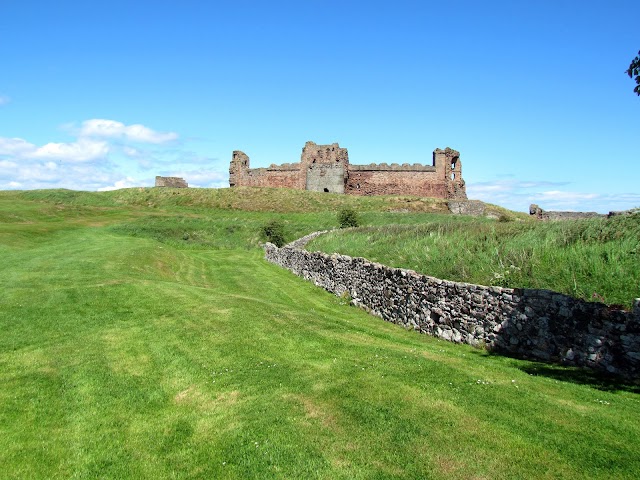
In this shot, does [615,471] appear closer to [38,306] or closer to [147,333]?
[147,333]

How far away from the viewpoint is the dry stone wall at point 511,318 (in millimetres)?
9414

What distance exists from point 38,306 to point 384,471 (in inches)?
462

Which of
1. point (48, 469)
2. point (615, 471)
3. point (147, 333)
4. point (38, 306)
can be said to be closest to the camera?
point (615, 471)

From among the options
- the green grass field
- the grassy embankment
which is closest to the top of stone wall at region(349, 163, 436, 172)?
the grassy embankment

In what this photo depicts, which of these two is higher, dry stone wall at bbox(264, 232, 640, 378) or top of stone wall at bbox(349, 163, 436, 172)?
top of stone wall at bbox(349, 163, 436, 172)

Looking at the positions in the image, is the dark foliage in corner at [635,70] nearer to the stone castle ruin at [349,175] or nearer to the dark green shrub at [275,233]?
the dark green shrub at [275,233]

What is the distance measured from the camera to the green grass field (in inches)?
245

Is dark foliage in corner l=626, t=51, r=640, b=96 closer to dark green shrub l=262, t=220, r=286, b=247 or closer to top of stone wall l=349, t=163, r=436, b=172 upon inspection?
dark green shrub l=262, t=220, r=286, b=247

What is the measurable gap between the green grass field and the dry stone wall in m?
0.56

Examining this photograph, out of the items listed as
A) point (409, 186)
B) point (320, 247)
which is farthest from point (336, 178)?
point (320, 247)

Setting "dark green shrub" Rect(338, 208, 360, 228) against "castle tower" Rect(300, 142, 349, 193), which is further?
"castle tower" Rect(300, 142, 349, 193)

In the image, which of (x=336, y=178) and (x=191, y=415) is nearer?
(x=191, y=415)

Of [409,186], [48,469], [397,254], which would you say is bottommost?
[48,469]

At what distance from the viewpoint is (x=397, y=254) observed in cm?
2058
